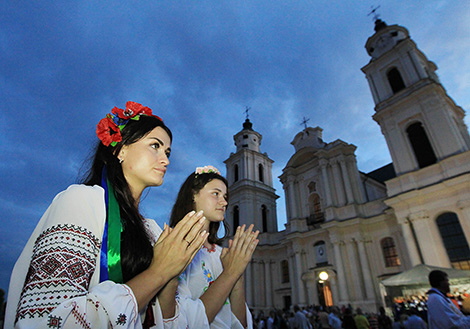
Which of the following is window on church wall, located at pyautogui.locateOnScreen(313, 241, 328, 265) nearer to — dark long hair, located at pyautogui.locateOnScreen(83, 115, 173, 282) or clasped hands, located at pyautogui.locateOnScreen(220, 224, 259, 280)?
clasped hands, located at pyautogui.locateOnScreen(220, 224, 259, 280)

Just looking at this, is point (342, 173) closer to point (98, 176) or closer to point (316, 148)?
point (316, 148)

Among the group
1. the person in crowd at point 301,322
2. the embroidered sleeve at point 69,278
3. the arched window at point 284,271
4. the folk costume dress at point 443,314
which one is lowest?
the person in crowd at point 301,322

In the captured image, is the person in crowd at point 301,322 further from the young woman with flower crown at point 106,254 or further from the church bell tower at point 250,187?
the church bell tower at point 250,187

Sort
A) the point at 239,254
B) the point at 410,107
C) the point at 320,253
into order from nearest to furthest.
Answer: the point at 239,254
the point at 410,107
the point at 320,253

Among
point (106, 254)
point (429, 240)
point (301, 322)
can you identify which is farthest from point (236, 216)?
point (106, 254)

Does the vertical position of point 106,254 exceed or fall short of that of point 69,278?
it exceeds it

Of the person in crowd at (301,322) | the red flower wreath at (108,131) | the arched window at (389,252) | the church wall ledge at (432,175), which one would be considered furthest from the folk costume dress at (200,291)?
the arched window at (389,252)

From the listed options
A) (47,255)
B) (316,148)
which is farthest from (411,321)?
(316,148)

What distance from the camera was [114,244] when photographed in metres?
1.12

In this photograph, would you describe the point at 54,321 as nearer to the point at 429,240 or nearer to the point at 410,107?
the point at 429,240

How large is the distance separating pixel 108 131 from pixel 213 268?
1.59 metres

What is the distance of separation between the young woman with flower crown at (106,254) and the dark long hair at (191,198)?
1.16 meters

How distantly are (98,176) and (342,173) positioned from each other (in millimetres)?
20637

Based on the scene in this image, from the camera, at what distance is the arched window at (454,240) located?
39.1 ft
